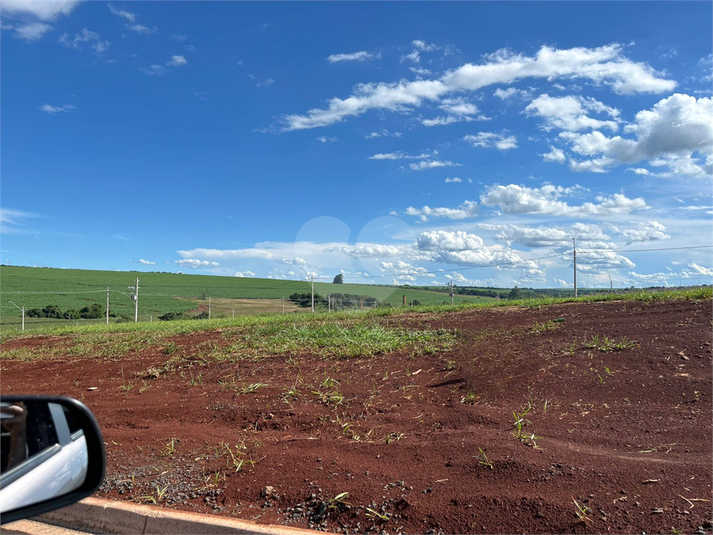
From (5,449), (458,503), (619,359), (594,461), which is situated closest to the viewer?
(5,449)

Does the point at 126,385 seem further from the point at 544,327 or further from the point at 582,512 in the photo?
the point at 582,512

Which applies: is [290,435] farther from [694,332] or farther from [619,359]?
[694,332]

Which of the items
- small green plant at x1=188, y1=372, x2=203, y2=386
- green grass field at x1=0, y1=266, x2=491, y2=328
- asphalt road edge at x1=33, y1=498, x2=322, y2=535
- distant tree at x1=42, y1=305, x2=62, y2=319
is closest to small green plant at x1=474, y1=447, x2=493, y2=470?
asphalt road edge at x1=33, y1=498, x2=322, y2=535

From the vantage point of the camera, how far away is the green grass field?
90.0ft

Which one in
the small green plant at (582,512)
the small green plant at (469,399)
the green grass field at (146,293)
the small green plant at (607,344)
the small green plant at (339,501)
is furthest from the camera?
the green grass field at (146,293)

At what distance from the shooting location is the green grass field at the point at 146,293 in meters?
27.4

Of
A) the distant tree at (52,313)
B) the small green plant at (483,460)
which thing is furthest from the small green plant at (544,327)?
the distant tree at (52,313)

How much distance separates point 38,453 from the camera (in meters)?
2.15

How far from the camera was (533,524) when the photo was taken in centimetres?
318

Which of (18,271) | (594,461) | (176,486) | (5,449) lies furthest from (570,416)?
(18,271)

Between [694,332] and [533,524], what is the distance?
485 cm

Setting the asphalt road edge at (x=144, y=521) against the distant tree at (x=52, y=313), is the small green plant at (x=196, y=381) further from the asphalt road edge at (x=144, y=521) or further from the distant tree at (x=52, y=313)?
the distant tree at (x=52, y=313)

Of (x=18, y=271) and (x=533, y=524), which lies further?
(x=18, y=271)

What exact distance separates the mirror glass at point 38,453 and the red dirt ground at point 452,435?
1.67 m
